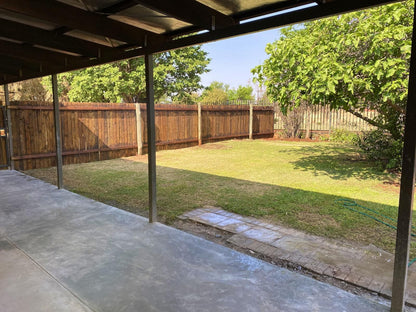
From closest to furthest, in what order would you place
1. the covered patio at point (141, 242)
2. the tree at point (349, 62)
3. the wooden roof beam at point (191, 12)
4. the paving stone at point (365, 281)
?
the covered patio at point (141, 242), the paving stone at point (365, 281), the wooden roof beam at point (191, 12), the tree at point (349, 62)

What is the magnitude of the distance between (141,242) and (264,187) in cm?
315

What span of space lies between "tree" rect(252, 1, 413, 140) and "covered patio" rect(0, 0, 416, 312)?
3.14 m

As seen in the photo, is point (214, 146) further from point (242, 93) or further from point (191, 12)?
point (242, 93)

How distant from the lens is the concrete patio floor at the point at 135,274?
6.86ft

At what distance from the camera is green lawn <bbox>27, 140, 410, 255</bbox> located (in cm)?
398

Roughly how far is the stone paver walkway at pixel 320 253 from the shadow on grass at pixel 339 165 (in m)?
3.43

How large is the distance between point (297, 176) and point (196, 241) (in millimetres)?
4100

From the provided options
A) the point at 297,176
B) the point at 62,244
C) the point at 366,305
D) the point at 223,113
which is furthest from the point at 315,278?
the point at 223,113

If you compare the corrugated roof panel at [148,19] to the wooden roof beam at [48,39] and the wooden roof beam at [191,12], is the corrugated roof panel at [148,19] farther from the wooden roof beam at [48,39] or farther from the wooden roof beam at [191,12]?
the wooden roof beam at [48,39]

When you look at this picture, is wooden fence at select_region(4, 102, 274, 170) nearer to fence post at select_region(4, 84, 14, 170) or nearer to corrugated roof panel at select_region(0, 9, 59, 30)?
fence post at select_region(4, 84, 14, 170)

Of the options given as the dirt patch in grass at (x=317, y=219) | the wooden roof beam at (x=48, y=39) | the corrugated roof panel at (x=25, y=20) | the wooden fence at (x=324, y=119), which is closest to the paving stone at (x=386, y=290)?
the dirt patch in grass at (x=317, y=219)

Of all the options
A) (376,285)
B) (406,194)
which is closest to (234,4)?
(406,194)

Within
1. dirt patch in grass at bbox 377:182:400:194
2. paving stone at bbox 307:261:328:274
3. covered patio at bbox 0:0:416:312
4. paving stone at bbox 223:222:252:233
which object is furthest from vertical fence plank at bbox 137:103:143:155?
paving stone at bbox 307:261:328:274

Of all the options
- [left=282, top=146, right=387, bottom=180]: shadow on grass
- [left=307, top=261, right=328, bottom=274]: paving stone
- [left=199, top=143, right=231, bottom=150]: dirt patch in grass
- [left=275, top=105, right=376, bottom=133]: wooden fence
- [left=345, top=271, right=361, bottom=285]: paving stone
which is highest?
[left=275, top=105, right=376, bottom=133]: wooden fence
